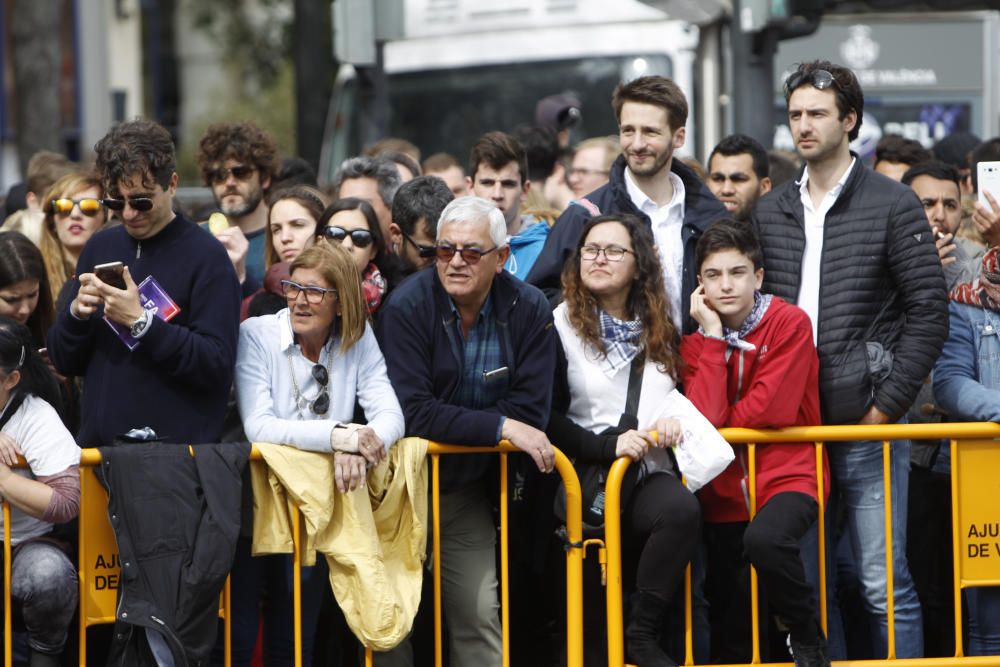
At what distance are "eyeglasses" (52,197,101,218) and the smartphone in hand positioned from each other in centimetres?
109

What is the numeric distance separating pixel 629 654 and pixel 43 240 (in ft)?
10.4

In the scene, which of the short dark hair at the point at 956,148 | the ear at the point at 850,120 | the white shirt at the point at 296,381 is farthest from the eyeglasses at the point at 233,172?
the short dark hair at the point at 956,148

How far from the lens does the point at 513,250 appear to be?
7074 mm

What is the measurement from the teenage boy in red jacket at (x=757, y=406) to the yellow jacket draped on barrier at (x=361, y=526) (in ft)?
3.61

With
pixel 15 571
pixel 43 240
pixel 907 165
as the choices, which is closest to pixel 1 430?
pixel 15 571

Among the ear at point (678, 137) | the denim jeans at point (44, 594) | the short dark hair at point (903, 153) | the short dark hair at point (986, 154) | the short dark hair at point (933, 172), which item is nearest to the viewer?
the denim jeans at point (44, 594)

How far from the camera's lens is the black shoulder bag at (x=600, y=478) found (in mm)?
5727

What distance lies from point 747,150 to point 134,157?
323cm

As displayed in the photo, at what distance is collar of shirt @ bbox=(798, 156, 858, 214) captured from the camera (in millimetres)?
6020

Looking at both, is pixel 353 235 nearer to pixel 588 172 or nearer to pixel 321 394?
pixel 321 394

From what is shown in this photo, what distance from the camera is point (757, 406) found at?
5.73 m

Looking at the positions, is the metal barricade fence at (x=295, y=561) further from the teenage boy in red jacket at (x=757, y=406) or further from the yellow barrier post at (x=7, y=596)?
the teenage boy in red jacket at (x=757, y=406)

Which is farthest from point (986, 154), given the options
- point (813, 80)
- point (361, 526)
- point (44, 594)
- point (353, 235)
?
point (44, 594)

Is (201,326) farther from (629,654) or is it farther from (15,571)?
(629,654)
